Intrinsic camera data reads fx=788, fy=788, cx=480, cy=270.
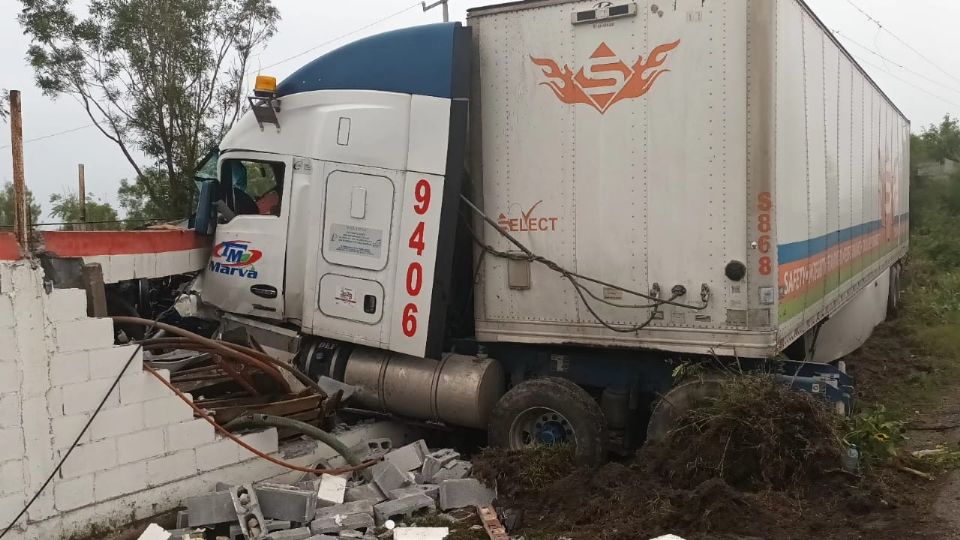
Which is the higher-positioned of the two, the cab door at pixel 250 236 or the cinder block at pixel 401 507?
the cab door at pixel 250 236

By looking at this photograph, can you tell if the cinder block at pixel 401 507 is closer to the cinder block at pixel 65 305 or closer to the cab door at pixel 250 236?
the cinder block at pixel 65 305

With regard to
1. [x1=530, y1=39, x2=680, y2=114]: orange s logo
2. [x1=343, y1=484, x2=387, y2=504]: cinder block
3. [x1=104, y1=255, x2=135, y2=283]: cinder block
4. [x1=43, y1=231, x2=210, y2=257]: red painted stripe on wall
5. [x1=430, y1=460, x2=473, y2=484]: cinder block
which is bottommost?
[x1=343, y1=484, x2=387, y2=504]: cinder block

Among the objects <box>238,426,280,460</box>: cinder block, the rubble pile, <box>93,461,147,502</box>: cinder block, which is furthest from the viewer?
<box>238,426,280,460</box>: cinder block

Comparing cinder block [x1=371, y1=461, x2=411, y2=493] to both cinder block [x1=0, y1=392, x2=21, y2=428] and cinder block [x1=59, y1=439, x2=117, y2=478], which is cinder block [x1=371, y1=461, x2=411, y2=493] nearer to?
cinder block [x1=59, y1=439, x2=117, y2=478]

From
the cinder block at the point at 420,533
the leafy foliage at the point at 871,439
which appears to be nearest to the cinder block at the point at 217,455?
the cinder block at the point at 420,533

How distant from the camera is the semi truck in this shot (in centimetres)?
583

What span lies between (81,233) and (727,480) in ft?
17.3

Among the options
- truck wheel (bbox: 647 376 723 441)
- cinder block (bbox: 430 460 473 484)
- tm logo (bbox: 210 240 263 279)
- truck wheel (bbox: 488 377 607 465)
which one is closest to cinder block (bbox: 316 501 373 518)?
cinder block (bbox: 430 460 473 484)

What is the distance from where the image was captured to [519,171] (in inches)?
262

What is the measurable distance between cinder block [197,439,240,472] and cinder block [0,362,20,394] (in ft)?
4.41

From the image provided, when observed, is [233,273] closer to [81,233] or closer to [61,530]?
[81,233]

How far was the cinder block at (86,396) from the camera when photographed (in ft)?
16.0

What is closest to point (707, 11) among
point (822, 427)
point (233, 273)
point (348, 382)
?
point (822, 427)

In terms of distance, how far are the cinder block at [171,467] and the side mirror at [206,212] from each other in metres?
2.84
